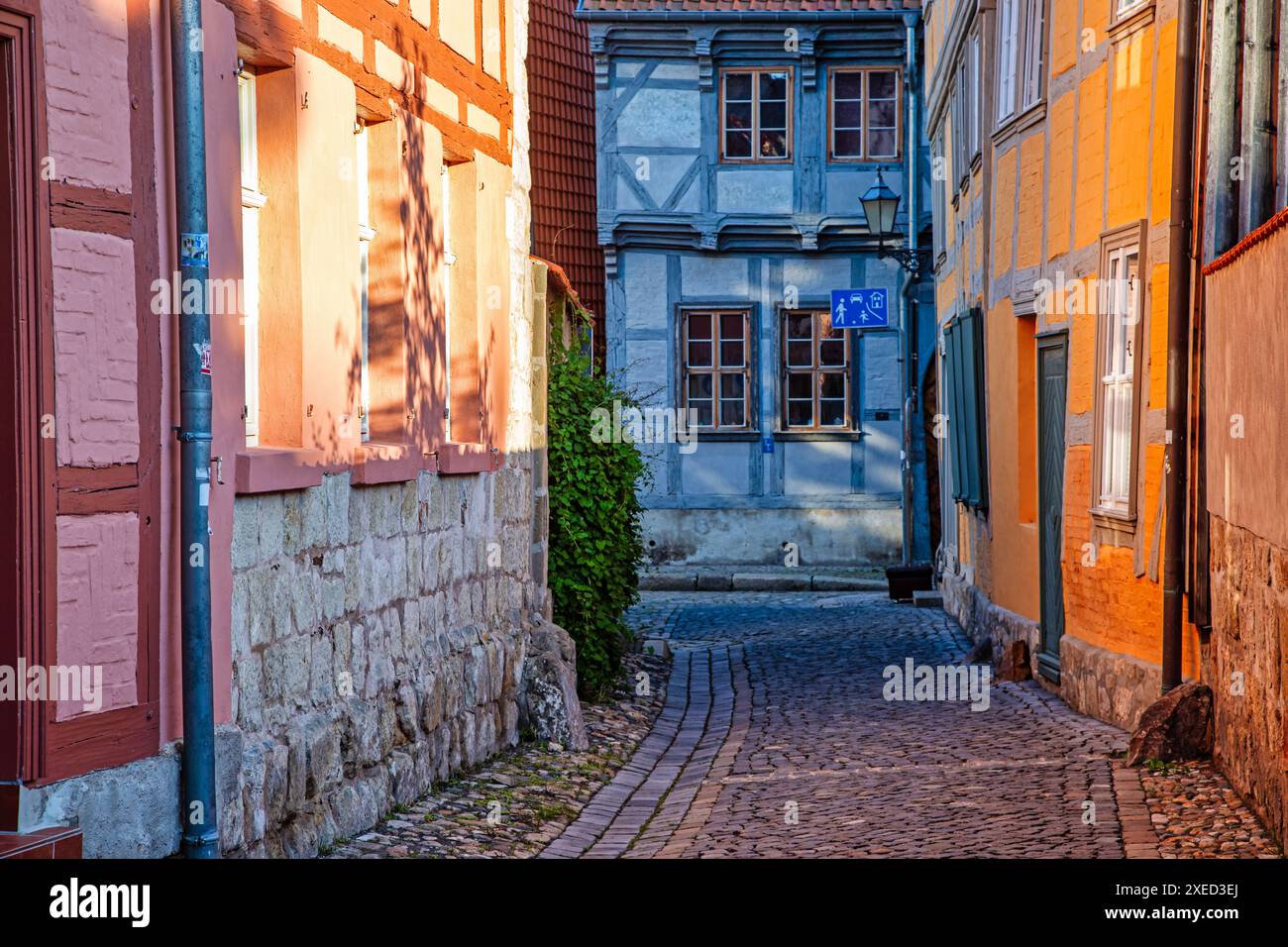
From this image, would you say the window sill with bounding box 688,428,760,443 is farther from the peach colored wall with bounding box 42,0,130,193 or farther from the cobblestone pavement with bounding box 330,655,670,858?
the peach colored wall with bounding box 42,0,130,193

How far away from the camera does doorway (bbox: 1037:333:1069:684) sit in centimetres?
1134

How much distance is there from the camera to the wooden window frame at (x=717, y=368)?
2347 centimetres

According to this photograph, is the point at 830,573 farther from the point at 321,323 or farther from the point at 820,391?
the point at 321,323

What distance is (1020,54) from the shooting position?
1267 cm

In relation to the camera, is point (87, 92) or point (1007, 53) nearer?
point (87, 92)

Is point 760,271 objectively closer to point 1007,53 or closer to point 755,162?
Result: point 755,162

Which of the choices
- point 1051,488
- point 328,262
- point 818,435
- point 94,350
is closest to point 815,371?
point 818,435

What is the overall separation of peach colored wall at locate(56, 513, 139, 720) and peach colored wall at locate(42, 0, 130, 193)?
0.97m

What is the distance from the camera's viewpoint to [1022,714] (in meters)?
10.5

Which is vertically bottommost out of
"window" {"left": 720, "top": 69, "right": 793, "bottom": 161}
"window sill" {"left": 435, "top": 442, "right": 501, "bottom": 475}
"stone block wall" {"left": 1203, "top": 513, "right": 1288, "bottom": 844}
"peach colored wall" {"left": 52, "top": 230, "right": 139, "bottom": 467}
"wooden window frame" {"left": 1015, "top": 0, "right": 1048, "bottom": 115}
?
"stone block wall" {"left": 1203, "top": 513, "right": 1288, "bottom": 844}

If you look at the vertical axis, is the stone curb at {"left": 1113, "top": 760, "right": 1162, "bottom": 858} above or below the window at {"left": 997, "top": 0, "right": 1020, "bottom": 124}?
below

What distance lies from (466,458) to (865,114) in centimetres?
1560

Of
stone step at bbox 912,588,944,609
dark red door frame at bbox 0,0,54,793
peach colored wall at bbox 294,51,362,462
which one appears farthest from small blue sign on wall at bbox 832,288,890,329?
dark red door frame at bbox 0,0,54,793

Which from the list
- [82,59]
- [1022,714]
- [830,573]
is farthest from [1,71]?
[830,573]
